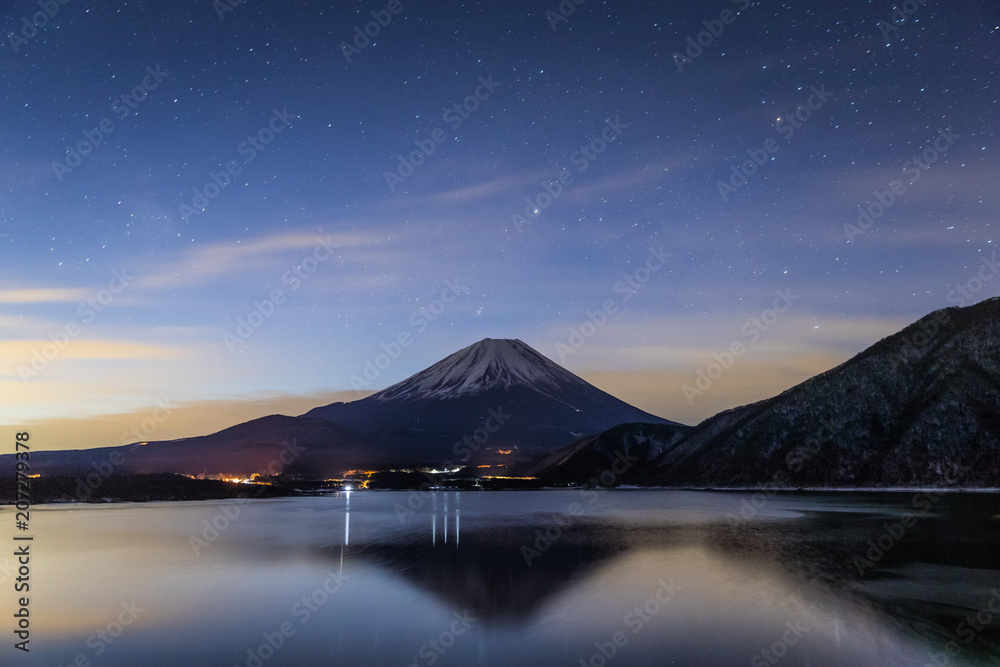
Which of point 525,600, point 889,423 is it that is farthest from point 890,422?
point 525,600

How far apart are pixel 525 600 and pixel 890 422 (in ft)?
450

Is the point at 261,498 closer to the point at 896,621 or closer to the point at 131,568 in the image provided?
the point at 131,568

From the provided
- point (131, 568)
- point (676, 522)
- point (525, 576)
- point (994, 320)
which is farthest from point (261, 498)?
point (994, 320)

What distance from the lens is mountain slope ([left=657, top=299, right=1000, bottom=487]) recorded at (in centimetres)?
12194

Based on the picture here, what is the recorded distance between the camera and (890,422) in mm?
136500

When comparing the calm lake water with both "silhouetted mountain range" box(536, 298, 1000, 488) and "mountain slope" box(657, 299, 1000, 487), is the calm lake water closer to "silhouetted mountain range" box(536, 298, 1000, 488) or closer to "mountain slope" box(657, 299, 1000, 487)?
"mountain slope" box(657, 299, 1000, 487)

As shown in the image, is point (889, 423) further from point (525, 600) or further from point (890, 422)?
point (525, 600)

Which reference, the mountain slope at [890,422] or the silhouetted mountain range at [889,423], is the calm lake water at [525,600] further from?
the silhouetted mountain range at [889,423]

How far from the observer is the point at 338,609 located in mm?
22344

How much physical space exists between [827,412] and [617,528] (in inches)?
4527

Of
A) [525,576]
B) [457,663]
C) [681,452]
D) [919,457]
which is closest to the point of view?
[457,663]

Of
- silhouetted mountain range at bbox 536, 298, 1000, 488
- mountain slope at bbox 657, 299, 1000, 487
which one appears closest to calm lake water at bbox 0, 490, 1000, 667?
mountain slope at bbox 657, 299, 1000, 487

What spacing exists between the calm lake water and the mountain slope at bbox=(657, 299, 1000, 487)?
3491 inches

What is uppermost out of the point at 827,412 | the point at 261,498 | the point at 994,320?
the point at 994,320
